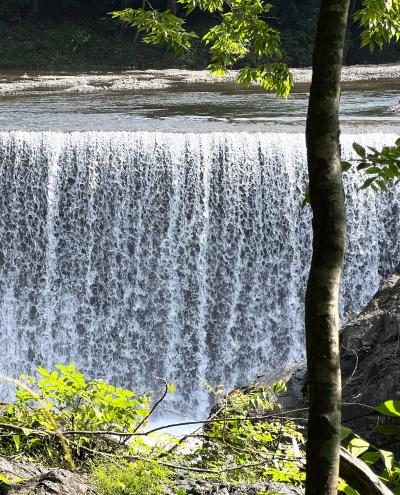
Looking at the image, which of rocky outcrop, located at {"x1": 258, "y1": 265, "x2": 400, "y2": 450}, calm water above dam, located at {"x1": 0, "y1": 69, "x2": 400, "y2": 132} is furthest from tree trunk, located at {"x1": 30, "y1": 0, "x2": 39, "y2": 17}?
rocky outcrop, located at {"x1": 258, "y1": 265, "x2": 400, "y2": 450}

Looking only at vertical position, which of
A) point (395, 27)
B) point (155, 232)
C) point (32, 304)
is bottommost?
point (32, 304)

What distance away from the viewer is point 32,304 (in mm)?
9570

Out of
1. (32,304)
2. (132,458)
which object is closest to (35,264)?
(32,304)

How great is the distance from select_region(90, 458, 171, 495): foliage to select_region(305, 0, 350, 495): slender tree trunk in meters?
1.01

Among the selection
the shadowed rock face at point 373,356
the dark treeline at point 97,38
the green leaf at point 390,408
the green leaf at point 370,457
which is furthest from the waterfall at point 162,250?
the dark treeline at point 97,38

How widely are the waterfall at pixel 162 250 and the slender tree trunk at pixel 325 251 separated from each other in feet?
25.3

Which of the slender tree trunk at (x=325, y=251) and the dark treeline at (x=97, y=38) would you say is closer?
the slender tree trunk at (x=325, y=251)

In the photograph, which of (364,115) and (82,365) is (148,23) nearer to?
(82,365)

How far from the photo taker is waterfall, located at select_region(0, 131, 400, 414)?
9484 millimetres

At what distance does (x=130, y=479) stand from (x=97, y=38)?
2615 cm

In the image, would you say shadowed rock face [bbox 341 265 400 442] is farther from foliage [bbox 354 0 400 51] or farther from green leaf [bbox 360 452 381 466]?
green leaf [bbox 360 452 381 466]

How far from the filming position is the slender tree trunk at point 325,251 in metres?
1.72

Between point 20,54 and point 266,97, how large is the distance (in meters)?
12.3

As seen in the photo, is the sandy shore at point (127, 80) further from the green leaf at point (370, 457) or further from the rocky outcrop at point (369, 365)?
the green leaf at point (370, 457)
